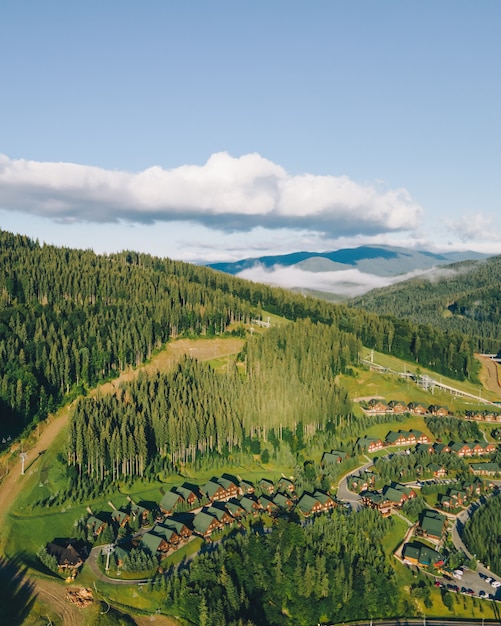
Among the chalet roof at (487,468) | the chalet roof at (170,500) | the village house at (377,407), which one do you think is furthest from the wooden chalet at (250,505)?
the village house at (377,407)

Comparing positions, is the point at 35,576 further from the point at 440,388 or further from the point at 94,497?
the point at 440,388

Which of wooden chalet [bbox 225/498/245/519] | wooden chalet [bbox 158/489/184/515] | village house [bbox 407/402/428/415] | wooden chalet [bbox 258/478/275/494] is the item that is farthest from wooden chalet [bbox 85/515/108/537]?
village house [bbox 407/402/428/415]

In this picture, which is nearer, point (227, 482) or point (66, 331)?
point (227, 482)

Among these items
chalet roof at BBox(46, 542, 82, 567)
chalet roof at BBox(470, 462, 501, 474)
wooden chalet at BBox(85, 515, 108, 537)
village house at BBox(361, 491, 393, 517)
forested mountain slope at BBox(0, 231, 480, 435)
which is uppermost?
forested mountain slope at BBox(0, 231, 480, 435)

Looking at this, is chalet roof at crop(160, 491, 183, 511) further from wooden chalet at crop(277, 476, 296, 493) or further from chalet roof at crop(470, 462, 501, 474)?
chalet roof at crop(470, 462, 501, 474)

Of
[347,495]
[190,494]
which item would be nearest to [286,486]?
[347,495]

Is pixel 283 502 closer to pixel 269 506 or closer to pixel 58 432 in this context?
pixel 269 506

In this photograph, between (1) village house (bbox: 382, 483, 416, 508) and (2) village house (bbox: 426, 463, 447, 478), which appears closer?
(1) village house (bbox: 382, 483, 416, 508)
